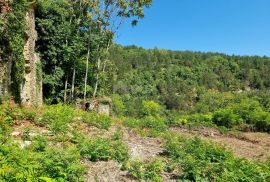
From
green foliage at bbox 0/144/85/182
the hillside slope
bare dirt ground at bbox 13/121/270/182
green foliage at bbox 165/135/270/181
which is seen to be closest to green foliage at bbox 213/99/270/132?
bare dirt ground at bbox 13/121/270/182

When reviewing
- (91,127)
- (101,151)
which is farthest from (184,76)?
(101,151)

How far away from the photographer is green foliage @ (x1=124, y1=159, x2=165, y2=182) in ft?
25.7

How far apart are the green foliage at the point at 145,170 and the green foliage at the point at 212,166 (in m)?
0.57

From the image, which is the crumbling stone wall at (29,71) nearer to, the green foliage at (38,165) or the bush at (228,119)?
the green foliage at (38,165)

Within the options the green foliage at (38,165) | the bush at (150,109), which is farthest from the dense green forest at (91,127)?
the bush at (150,109)

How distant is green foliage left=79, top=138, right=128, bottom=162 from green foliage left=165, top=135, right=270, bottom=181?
4.46 ft

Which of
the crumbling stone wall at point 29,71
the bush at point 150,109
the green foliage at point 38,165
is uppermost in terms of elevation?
the crumbling stone wall at point 29,71

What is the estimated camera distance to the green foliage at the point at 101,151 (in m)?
8.59

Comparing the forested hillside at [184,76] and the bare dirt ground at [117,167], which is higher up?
the forested hillside at [184,76]

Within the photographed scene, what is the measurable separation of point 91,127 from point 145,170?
517 cm

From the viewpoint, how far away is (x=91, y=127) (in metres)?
12.9

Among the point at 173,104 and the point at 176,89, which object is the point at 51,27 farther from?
the point at 176,89

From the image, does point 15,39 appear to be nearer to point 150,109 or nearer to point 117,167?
point 117,167

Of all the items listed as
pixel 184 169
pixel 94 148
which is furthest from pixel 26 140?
pixel 184 169
